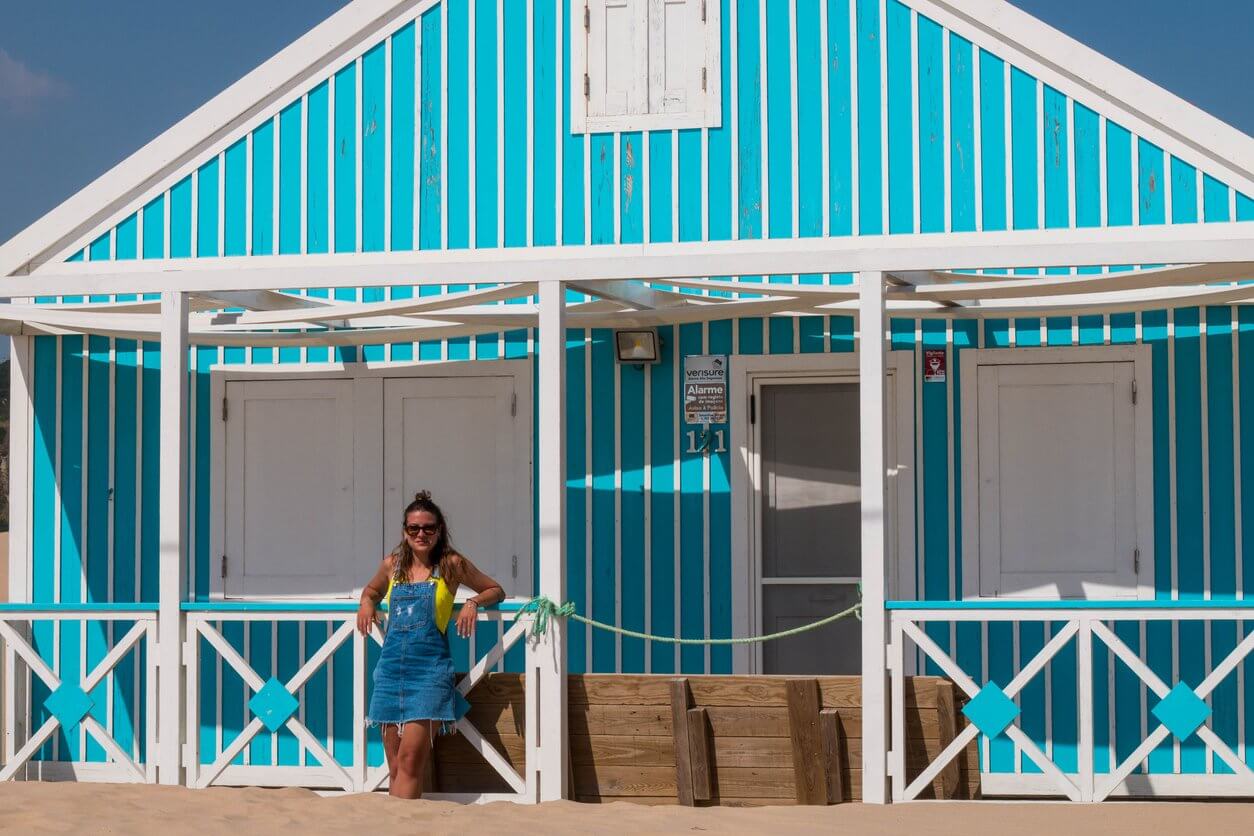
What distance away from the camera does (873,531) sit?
25.3ft

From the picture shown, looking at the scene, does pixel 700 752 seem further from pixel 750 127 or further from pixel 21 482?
pixel 21 482

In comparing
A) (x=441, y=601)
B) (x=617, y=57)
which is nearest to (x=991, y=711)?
(x=441, y=601)

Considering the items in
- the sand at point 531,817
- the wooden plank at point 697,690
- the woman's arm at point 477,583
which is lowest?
the sand at point 531,817

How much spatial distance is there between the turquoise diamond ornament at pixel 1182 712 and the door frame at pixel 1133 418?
5.13 feet

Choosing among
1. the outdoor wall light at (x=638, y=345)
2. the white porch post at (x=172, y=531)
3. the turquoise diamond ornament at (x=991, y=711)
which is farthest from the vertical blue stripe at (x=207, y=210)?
the turquoise diamond ornament at (x=991, y=711)

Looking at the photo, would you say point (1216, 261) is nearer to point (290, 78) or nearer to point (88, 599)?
point (290, 78)

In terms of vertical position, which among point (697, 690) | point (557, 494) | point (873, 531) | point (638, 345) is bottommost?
point (697, 690)

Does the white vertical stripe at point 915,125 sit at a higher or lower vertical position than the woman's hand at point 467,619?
higher

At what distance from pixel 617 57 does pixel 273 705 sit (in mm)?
4071

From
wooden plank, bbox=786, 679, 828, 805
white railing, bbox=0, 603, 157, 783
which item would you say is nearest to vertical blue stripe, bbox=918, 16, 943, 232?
wooden plank, bbox=786, 679, 828, 805

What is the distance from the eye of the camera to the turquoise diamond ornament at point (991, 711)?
7.59 m

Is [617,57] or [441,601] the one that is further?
[617,57]

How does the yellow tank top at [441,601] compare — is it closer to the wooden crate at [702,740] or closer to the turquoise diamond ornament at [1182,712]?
the wooden crate at [702,740]

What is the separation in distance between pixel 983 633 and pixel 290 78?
4959 millimetres
